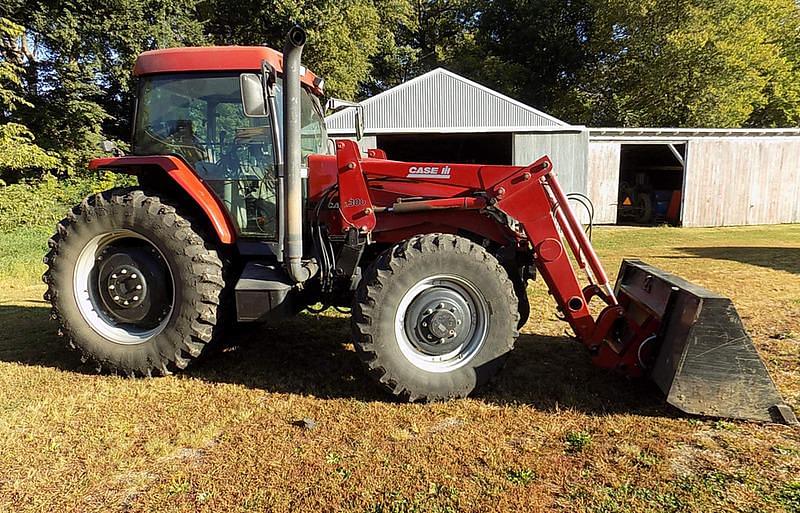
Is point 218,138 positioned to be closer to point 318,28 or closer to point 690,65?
point 318,28

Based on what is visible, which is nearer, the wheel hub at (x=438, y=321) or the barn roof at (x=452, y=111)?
the wheel hub at (x=438, y=321)

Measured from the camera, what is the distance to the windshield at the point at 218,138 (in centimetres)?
412

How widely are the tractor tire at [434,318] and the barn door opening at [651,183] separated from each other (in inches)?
601

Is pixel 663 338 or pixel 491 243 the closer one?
pixel 663 338

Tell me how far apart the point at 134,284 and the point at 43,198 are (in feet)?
45.5

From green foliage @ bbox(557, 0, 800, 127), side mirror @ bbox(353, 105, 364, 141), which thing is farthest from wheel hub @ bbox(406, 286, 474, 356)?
green foliage @ bbox(557, 0, 800, 127)

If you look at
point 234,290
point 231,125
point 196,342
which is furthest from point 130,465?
point 231,125

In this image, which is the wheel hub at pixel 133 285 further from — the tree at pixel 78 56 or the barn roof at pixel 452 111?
the tree at pixel 78 56

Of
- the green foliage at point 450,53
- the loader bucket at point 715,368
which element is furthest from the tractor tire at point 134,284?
the green foliage at point 450,53

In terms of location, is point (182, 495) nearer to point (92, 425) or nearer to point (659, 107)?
point (92, 425)

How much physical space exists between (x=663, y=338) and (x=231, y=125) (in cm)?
343

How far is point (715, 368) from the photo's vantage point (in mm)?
3195

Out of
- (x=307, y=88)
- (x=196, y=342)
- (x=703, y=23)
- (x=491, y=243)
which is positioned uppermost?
(x=703, y=23)

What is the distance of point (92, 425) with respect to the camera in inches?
134
